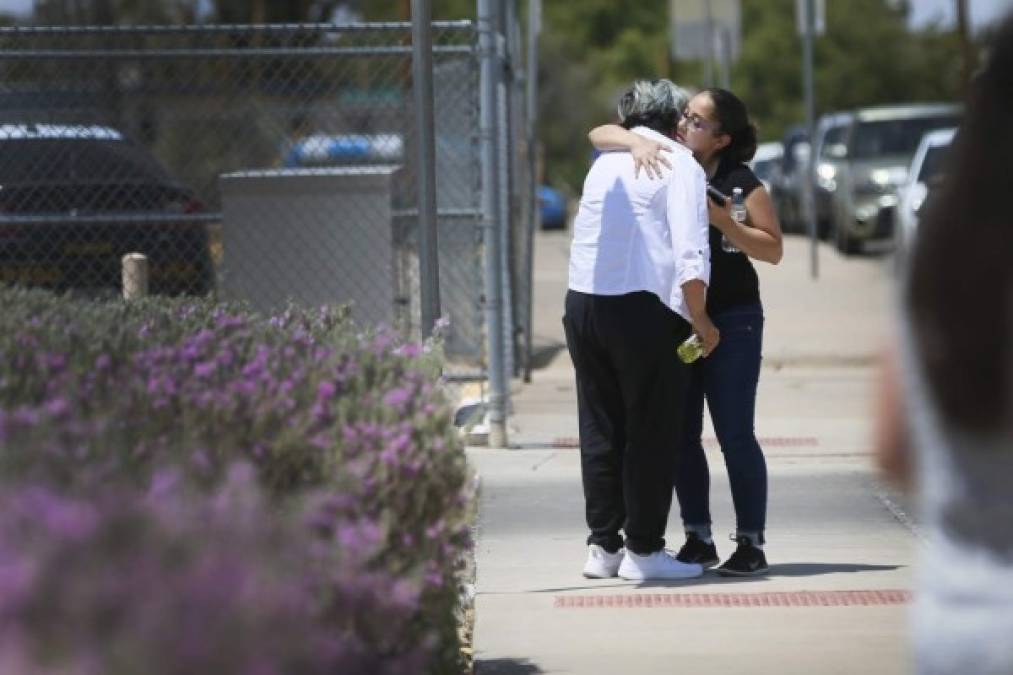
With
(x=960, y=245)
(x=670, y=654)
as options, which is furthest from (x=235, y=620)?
(x=670, y=654)

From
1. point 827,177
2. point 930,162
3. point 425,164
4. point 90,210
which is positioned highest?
point 425,164

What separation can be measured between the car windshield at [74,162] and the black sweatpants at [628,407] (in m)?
5.65

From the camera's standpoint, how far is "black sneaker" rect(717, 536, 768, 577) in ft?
24.3

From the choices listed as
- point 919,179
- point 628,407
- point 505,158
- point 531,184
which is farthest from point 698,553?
point 919,179

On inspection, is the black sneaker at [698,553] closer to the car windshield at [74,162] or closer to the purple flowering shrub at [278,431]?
the purple flowering shrub at [278,431]

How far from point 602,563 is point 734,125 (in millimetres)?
1616

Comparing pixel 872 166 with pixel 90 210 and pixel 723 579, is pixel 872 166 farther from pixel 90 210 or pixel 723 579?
pixel 723 579

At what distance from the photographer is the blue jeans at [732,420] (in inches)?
289

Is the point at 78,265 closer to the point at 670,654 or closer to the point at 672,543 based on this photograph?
the point at 672,543

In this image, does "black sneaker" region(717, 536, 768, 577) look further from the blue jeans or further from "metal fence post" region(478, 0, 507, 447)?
"metal fence post" region(478, 0, 507, 447)

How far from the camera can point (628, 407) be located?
7.14 m

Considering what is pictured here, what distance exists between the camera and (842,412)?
12.3m

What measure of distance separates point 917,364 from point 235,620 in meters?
1.09

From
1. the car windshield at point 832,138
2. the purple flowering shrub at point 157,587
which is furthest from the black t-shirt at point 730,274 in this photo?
the car windshield at point 832,138
